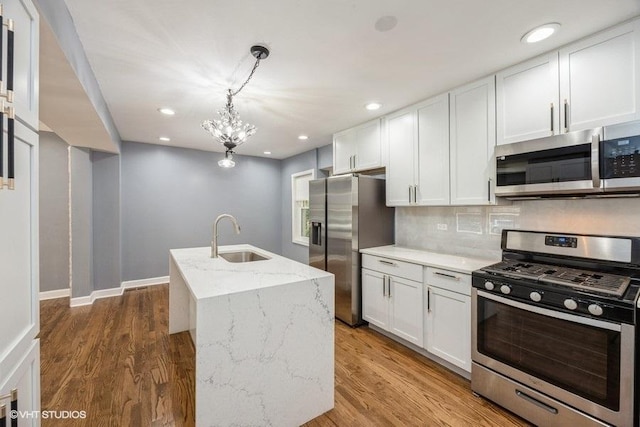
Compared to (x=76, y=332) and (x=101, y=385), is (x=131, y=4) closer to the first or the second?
(x=101, y=385)

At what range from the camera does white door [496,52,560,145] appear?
1991 mm

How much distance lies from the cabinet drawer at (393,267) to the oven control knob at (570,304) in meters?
1.08

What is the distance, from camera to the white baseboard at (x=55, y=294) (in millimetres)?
4227

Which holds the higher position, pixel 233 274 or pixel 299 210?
pixel 299 210

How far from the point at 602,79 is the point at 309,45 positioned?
6.22 feet

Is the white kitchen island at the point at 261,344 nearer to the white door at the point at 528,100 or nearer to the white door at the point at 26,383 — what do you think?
the white door at the point at 26,383

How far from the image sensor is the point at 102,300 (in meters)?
4.17

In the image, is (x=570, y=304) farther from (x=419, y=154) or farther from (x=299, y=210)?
(x=299, y=210)

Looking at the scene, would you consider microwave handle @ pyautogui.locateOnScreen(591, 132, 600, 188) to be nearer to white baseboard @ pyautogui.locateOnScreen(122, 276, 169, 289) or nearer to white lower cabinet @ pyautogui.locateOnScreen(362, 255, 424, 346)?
white lower cabinet @ pyautogui.locateOnScreen(362, 255, 424, 346)

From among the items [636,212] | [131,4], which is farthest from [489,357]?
[131,4]

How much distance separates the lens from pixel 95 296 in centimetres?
423

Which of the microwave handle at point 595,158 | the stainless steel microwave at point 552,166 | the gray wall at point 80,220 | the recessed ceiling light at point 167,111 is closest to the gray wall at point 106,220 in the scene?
the gray wall at point 80,220

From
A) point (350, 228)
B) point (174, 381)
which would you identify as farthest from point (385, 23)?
point (174, 381)

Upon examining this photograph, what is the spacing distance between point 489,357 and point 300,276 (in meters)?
1.47
